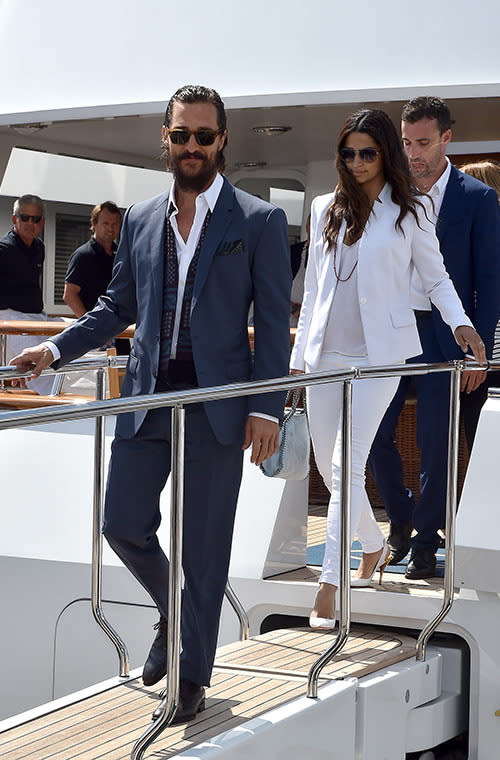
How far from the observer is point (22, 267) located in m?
7.35

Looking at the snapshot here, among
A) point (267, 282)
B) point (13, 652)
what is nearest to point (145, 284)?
point (267, 282)

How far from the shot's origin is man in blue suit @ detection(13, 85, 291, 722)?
10.1ft

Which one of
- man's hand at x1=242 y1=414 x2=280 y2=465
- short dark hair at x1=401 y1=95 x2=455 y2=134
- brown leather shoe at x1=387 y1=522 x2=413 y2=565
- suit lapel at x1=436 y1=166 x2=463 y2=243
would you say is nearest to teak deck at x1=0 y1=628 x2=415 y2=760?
brown leather shoe at x1=387 y1=522 x2=413 y2=565

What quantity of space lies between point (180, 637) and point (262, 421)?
59 cm

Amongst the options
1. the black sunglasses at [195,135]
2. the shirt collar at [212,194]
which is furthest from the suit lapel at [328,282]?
the black sunglasses at [195,135]

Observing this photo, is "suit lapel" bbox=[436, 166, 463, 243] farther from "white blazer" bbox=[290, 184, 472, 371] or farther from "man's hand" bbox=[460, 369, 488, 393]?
"man's hand" bbox=[460, 369, 488, 393]

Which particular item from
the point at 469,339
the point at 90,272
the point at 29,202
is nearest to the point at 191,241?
the point at 469,339

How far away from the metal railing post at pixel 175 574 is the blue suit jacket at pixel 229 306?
0.19 metres

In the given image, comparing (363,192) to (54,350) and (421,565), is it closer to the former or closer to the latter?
(54,350)

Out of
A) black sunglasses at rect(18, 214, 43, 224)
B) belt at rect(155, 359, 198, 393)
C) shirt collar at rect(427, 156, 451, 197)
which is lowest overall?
belt at rect(155, 359, 198, 393)

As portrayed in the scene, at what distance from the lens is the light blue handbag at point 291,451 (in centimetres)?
370

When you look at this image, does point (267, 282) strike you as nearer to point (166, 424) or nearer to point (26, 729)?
point (166, 424)

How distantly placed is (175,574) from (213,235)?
86 cm

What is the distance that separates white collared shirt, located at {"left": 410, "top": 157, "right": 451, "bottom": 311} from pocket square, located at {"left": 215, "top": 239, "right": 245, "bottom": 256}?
126cm
